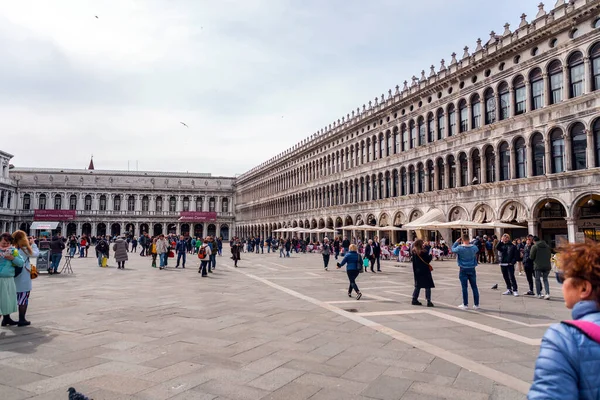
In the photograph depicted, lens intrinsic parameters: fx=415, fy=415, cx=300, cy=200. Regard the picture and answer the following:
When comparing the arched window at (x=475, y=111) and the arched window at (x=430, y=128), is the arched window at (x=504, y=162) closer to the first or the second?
the arched window at (x=475, y=111)

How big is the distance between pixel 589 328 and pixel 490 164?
30.8m

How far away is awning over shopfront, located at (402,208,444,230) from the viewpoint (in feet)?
84.0

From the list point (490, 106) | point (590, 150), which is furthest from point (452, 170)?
point (590, 150)

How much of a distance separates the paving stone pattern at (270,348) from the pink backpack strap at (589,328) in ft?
9.73

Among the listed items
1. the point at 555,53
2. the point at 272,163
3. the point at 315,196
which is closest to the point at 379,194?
the point at 315,196

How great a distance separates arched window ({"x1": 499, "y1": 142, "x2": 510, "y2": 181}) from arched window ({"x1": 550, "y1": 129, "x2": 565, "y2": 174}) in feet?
10.8

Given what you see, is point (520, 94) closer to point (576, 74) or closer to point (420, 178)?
point (576, 74)

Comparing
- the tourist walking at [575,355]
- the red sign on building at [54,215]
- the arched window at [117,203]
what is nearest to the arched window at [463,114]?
the tourist walking at [575,355]

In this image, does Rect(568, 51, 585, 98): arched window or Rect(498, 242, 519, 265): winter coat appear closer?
Rect(498, 242, 519, 265): winter coat

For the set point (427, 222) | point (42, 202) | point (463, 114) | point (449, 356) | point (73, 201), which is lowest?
point (449, 356)

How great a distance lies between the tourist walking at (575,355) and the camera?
1710 millimetres

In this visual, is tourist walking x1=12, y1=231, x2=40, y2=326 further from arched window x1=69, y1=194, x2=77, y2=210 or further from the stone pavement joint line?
arched window x1=69, y1=194, x2=77, y2=210

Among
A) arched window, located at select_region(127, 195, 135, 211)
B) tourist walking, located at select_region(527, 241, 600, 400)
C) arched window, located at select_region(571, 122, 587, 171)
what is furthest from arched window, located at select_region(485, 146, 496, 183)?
arched window, located at select_region(127, 195, 135, 211)

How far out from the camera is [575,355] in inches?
68.1
